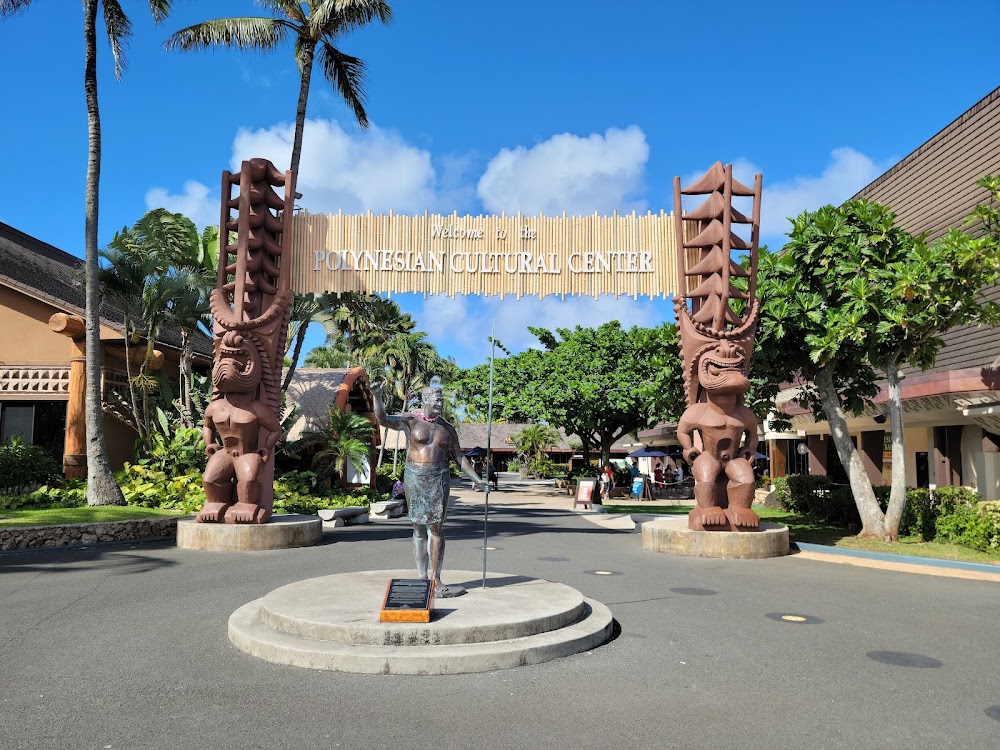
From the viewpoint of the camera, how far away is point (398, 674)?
5496 millimetres

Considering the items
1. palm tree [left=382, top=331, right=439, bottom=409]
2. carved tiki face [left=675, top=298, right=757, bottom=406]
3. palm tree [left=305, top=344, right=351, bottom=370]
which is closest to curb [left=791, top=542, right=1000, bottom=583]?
carved tiki face [left=675, top=298, right=757, bottom=406]

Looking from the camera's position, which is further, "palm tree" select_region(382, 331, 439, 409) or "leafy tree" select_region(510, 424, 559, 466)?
"leafy tree" select_region(510, 424, 559, 466)

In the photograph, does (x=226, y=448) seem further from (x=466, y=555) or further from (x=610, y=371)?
(x=610, y=371)

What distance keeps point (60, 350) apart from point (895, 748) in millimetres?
22738

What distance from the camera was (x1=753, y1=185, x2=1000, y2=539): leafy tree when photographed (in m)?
12.4

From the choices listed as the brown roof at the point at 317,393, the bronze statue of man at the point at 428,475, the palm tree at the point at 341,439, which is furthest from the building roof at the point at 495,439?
the bronze statue of man at the point at 428,475

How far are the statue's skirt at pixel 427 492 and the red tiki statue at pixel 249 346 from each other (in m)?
6.54

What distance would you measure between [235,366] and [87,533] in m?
4.03

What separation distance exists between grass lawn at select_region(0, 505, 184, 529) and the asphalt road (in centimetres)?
335

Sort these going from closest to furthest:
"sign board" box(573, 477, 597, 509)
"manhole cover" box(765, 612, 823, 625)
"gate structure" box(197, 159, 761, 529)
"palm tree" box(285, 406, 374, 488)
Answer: "manhole cover" box(765, 612, 823, 625) < "gate structure" box(197, 159, 761, 529) < "palm tree" box(285, 406, 374, 488) < "sign board" box(573, 477, 597, 509)

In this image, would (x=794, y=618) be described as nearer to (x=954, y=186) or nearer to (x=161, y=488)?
(x=161, y=488)

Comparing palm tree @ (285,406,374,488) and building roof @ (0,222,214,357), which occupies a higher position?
building roof @ (0,222,214,357)

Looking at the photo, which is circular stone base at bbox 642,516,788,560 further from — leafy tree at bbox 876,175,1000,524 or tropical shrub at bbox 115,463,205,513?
tropical shrub at bbox 115,463,205,513

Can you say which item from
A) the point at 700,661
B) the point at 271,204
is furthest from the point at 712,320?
the point at 271,204
